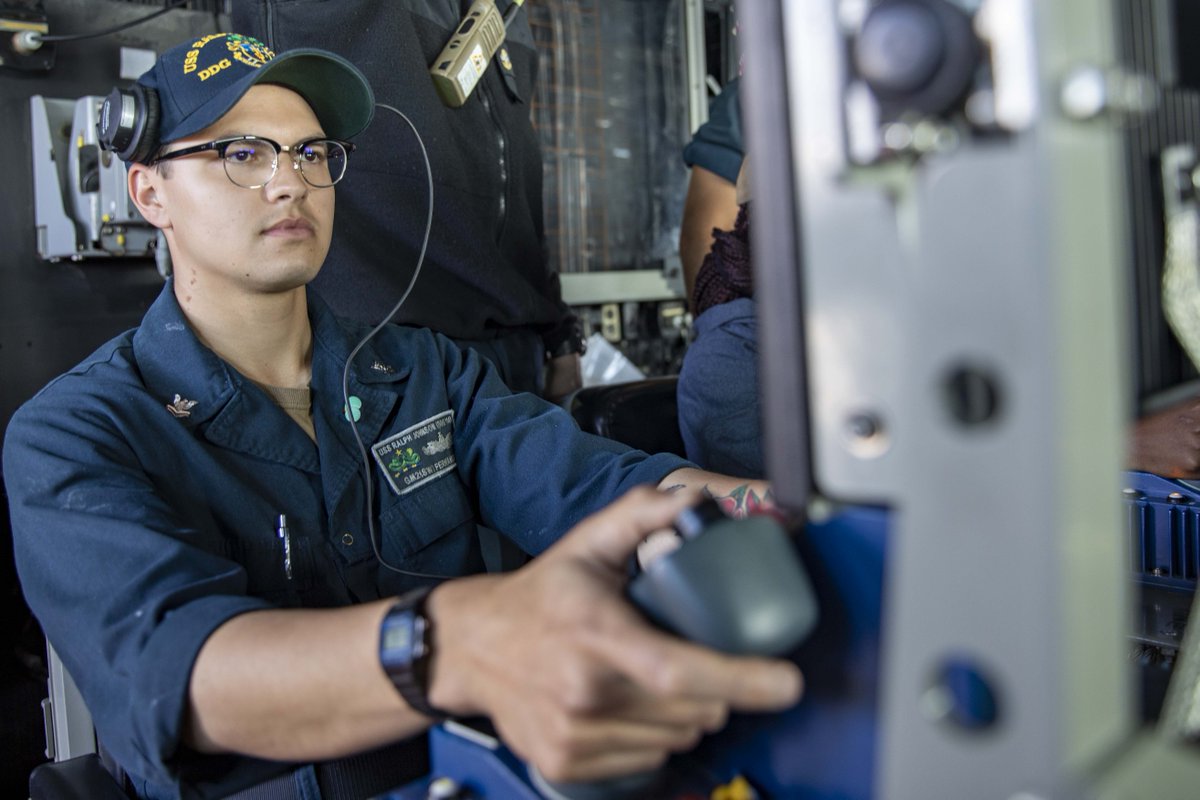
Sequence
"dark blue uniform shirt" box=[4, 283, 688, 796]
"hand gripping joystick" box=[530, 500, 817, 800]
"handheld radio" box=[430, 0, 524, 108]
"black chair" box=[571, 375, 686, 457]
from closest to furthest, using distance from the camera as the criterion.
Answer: "hand gripping joystick" box=[530, 500, 817, 800] < "dark blue uniform shirt" box=[4, 283, 688, 796] < "black chair" box=[571, 375, 686, 457] < "handheld radio" box=[430, 0, 524, 108]

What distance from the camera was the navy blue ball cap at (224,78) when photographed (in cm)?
142

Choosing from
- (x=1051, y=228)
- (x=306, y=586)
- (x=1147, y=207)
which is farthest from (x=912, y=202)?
(x=306, y=586)

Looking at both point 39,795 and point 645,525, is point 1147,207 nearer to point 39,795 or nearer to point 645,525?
point 645,525

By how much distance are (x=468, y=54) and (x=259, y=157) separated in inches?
38.5

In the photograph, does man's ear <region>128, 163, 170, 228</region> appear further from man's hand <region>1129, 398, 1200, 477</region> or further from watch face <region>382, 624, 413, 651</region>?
man's hand <region>1129, 398, 1200, 477</region>

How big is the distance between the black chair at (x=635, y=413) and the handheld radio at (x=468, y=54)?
83 centimetres

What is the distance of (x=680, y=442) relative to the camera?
6.92ft

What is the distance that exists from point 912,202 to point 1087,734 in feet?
0.79

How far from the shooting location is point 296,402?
150cm

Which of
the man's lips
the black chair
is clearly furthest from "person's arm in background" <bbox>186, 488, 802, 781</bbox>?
the black chair

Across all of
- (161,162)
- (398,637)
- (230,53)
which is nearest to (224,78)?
(230,53)

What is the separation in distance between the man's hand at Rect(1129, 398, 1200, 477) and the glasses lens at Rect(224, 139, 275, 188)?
125 cm

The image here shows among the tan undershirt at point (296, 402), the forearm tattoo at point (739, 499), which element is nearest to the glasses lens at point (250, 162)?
the tan undershirt at point (296, 402)

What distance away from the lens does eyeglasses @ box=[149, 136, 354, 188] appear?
56.9 inches
